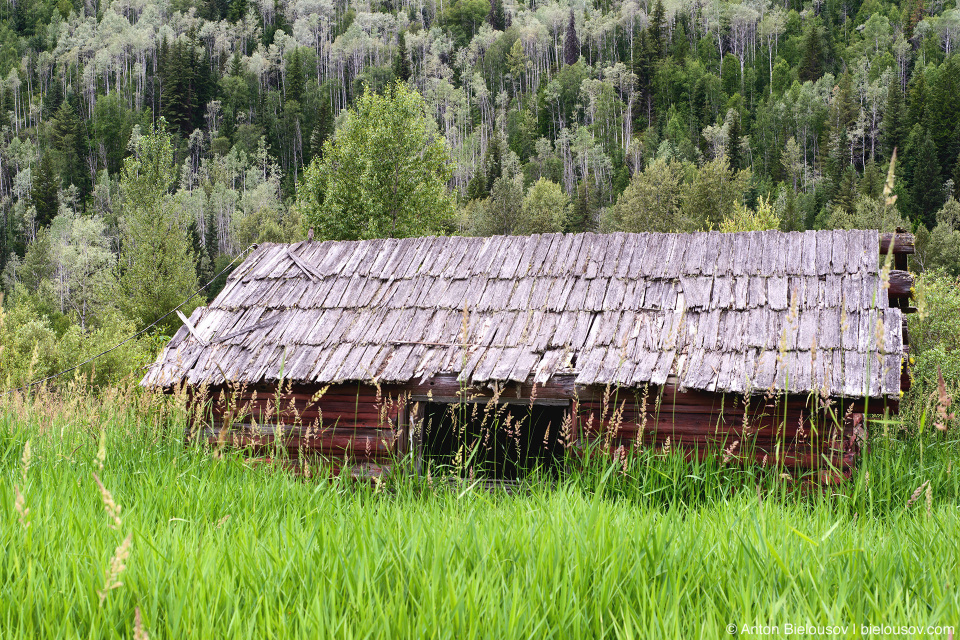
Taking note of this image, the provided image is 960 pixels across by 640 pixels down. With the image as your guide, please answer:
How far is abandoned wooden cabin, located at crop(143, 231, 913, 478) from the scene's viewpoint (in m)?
6.77

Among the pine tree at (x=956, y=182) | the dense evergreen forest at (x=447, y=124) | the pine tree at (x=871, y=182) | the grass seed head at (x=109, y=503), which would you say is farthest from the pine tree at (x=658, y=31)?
the grass seed head at (x=109, y=503)

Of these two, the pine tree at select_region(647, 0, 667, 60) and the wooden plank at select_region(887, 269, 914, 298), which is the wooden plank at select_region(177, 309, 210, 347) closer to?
the wooden plank at select_region(887, 269, 914, 298)

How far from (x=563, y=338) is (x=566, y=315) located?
0.46m

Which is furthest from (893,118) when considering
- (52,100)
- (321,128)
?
(52,100)

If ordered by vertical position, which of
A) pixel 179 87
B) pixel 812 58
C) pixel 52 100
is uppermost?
pixel 812 58

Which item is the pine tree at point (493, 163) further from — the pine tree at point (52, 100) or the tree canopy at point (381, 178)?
the pine tree at point (52, 100)

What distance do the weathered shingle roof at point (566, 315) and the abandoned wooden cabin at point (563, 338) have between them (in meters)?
0.02

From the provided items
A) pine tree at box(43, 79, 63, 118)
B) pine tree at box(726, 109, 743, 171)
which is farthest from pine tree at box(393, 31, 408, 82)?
pine tree at box(726, 109, 743, 171)

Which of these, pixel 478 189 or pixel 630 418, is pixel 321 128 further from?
pixel 630 418

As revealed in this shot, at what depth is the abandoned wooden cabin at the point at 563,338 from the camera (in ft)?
22.2

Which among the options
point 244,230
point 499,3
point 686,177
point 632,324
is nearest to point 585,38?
point 499,3

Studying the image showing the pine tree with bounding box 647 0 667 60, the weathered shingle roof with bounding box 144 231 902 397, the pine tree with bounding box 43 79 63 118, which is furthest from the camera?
the pine tree with bounding box 43 79 63 118

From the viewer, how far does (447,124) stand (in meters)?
120

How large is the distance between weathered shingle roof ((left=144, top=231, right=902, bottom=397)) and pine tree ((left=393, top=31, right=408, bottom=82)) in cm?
13490
